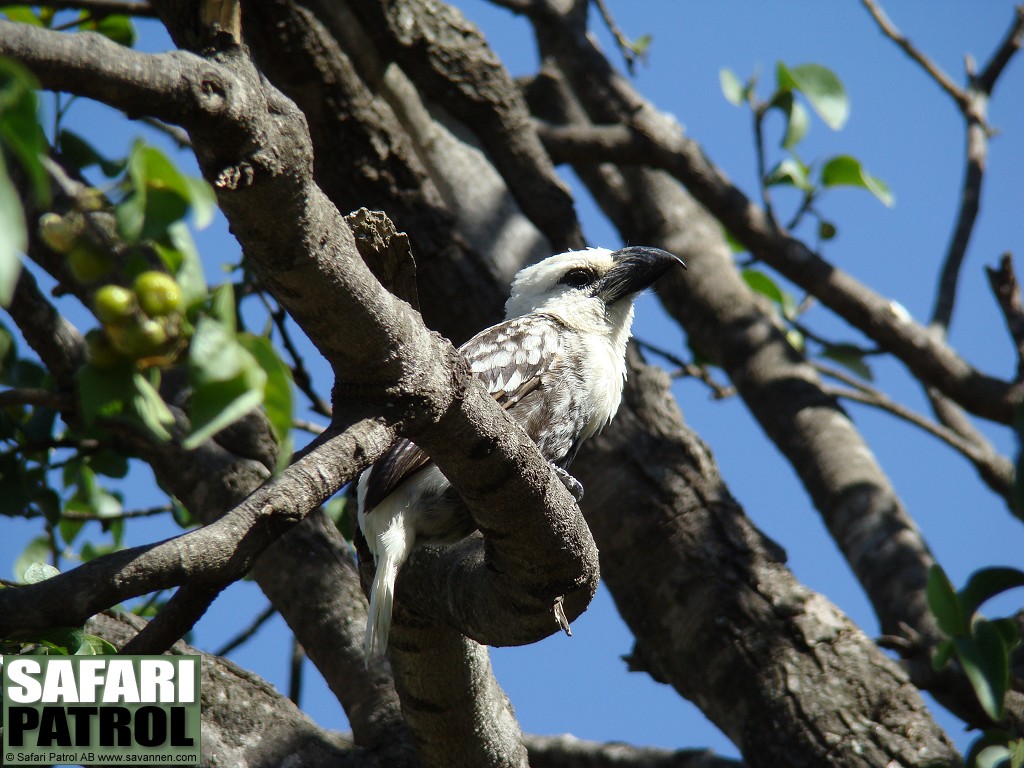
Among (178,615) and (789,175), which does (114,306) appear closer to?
(178,615)

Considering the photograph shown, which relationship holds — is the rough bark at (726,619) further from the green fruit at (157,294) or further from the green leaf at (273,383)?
the green fruit at (157,294)

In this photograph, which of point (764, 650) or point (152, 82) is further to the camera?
point (764, 650)

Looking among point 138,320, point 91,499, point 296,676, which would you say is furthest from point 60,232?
point 296,676

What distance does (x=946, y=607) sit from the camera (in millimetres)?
2965

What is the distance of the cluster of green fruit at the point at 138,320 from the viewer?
1182mm

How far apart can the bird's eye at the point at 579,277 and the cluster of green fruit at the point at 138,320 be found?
3.72 metres

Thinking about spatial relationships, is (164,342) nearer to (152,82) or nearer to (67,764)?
(152,82)

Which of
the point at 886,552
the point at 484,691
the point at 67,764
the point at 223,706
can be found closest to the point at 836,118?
the point at 886,552

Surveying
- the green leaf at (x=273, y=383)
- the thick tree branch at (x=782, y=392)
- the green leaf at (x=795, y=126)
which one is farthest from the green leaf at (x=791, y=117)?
the green leaf at (x=273, y=383)

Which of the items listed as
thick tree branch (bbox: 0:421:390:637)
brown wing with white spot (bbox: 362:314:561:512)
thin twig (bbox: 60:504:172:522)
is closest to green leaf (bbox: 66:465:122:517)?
A: thin twig (bbox: 60:504:172:522)

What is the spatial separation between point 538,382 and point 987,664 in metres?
1.95

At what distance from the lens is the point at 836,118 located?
4.91 meters

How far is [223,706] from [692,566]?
1.95 m

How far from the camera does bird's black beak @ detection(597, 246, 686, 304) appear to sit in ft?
15.5
